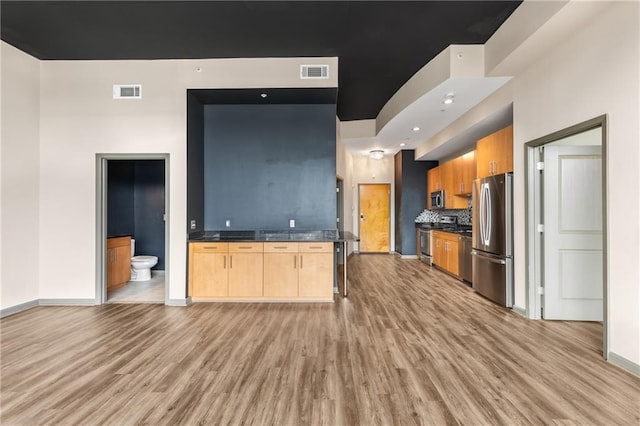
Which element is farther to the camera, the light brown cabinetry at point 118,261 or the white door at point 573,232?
the light brown cabinetry at point 118,261

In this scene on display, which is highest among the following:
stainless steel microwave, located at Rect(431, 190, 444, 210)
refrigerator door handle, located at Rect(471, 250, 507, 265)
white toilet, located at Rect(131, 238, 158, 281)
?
stainless steel microwave, located at Rect(431, 190, 444, 210)

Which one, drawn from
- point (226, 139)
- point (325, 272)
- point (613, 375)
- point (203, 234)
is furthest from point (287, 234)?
point (613, 375)

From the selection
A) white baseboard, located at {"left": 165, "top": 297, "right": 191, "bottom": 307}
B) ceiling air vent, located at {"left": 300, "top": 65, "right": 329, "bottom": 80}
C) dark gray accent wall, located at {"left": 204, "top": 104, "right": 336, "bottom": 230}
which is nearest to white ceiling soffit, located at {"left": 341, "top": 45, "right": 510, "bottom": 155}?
dark gray accent wall, located at {"left": 204, "top": 104, "right": 336, "bottom": 230}

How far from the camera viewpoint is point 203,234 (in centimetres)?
497

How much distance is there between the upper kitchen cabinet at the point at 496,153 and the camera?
4418mm

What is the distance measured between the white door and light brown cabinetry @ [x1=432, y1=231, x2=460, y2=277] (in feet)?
7.68

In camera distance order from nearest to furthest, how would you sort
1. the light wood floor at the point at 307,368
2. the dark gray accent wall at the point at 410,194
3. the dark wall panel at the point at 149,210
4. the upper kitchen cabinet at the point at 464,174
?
1. the light wood floor at the point at 307,368
2. the upper kitchen cabinet at the point at 464,174
3. the dark wall panel at the point at 149,210
4. the dark gray accent wall at the point at 410,194

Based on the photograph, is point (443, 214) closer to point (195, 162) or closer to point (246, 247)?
point (246, 247)

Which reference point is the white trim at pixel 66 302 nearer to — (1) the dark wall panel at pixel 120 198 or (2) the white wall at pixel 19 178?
(2) the white wall at pixel 19 178

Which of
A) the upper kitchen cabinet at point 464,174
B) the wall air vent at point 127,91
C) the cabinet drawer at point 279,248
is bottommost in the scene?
the cabinet drawer at point 279,248

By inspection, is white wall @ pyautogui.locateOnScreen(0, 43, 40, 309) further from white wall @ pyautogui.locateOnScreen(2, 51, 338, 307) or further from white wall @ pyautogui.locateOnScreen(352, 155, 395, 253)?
white wall @ pyautogui.locateOnScreen(352, 155, 395, 253)

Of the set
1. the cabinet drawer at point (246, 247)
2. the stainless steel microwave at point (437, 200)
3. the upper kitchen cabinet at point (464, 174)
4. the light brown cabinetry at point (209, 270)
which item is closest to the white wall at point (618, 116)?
the upper kitchen cabinet at point (464, 174)

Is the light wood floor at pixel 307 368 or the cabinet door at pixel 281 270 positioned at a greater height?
the cabinet door at pixel 281 270

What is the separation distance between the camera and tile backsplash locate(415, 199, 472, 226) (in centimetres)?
745
